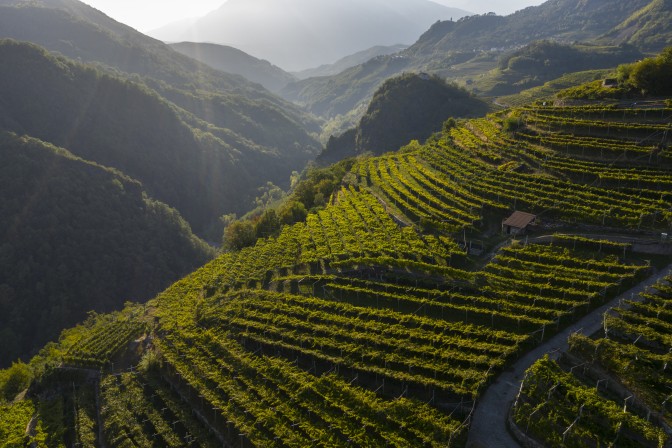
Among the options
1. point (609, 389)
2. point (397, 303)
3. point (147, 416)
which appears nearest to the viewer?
point (609, 389)

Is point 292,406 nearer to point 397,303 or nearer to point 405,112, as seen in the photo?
point 397,303

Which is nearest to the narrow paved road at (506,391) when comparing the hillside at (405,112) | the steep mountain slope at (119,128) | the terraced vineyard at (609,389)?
the terraced vineyard at (609,389)

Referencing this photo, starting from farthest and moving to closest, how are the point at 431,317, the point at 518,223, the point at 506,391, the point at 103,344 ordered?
the point at 103,344 < the point at 518,223 < the point at 431,317 < the point at 506,391

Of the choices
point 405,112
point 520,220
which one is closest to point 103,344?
point 520,220

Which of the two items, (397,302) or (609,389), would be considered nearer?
(609,389)

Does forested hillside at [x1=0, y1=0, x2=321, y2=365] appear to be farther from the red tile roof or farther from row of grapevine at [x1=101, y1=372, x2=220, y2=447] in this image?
the red tile roof

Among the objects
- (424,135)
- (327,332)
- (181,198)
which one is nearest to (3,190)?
(181,198)
